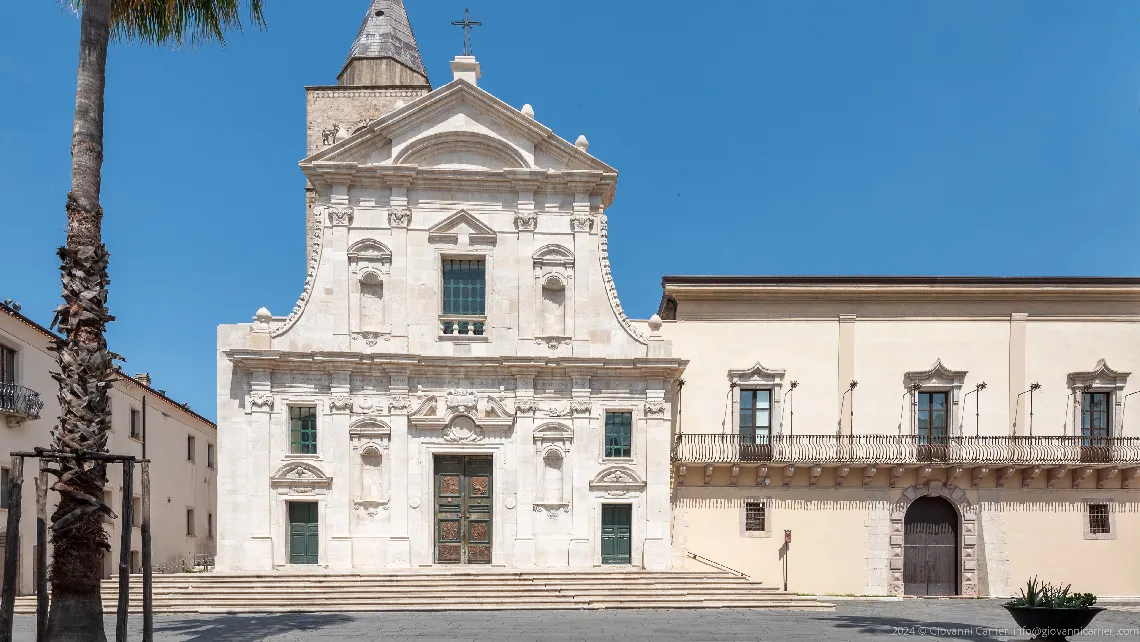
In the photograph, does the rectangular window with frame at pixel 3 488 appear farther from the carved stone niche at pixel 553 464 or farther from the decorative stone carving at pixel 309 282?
the carved stone niche at pixel 553 464

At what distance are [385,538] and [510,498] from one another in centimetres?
339

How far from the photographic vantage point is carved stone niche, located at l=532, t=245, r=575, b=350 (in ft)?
97.2

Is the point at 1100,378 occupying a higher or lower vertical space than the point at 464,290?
lower

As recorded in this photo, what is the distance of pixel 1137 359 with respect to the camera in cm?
Answer: 3269

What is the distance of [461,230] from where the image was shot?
1173 inches

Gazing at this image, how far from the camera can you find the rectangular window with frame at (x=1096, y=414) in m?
32.3

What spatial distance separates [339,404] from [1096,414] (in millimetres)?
21941

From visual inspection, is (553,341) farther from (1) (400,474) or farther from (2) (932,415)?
(2) (932,415)

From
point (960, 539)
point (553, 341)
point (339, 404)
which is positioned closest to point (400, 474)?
point (339, 404)

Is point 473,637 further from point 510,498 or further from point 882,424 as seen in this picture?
point 882,424

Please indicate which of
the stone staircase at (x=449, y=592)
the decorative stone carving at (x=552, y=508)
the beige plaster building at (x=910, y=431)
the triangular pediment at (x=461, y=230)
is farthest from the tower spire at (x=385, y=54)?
the stone staircase at (x=449, y=592)

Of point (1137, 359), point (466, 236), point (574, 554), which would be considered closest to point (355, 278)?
point (466, 236)

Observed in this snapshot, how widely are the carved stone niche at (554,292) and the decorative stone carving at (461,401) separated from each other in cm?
245

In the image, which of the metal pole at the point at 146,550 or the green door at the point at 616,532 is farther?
the green door at the point at 616,532
